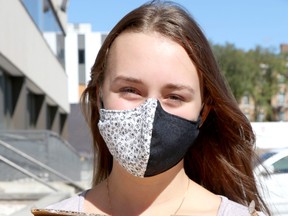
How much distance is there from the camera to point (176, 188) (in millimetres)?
1979

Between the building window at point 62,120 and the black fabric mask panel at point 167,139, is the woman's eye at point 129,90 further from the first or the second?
the building window at point 62,120

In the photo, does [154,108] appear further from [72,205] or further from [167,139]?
[72,205]

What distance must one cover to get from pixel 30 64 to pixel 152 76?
19.3 metres

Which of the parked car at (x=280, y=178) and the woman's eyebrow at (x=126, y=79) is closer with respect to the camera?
the woman's eyebrow at (x=126, y=79)

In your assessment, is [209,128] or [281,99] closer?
[209,128]

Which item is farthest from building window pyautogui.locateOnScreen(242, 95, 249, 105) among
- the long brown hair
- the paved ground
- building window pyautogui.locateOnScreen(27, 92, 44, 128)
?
the long brown hair

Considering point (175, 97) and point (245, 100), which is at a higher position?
point (175, 97)

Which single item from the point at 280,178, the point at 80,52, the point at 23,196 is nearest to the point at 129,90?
the point at 280,178

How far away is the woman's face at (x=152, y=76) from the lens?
185cm

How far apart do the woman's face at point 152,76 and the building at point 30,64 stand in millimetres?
13907

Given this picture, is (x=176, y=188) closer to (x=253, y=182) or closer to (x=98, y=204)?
(x=98, y=204)

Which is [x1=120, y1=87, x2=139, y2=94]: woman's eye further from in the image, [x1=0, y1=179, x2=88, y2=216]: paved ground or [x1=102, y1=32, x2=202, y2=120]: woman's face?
[x1=0, y1=179, x2=88, y2=216]: paved ground

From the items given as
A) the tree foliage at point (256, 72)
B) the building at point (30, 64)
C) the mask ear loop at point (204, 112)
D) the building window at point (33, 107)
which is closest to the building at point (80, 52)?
the tree foliage at point (256, 72)

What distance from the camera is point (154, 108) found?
1.82 m
